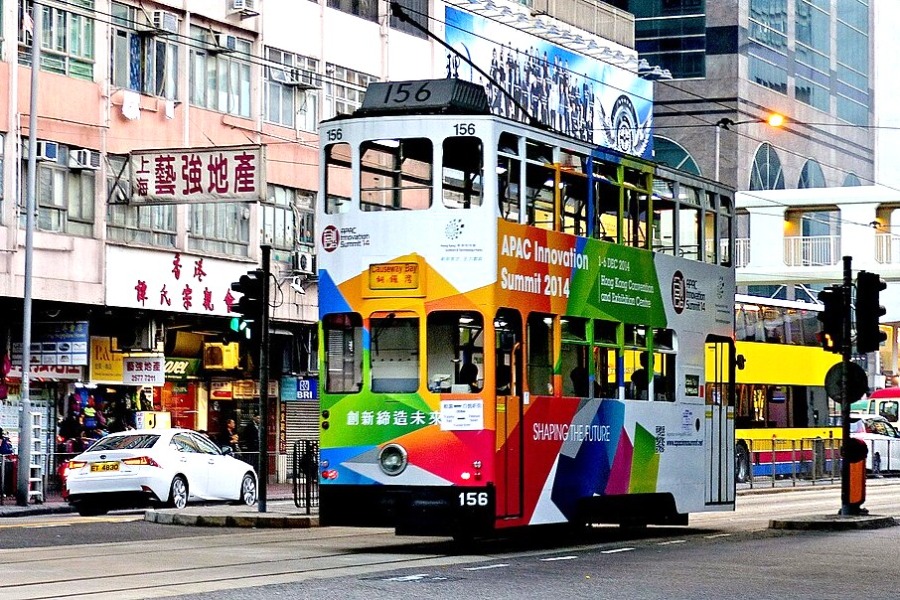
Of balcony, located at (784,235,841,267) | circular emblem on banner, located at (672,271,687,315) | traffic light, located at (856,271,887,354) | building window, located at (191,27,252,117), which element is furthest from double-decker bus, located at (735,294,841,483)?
circular emblem on banner, located at (672,271,687,315)

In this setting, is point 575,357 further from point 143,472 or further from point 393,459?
point 143,472

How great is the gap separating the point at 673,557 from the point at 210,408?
2548 centimetres

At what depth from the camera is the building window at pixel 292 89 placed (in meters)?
42.7

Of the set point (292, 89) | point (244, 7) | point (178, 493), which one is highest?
point (244, 7)

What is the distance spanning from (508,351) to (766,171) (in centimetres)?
6031

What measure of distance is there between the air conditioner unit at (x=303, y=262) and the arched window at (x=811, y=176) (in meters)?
40.2

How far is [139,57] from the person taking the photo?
3847 cm

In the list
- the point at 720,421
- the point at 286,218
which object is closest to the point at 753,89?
the point at 286,218

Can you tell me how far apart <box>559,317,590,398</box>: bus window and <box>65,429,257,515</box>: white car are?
10955mm

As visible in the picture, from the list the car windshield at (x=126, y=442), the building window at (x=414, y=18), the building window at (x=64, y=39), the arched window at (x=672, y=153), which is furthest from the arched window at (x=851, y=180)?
the car windshield at (x=126, y=442)

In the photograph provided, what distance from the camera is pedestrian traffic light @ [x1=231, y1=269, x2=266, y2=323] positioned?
26.7 metres

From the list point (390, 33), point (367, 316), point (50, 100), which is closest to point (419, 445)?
point (367, 316)

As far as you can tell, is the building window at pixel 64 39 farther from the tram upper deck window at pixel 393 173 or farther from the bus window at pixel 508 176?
the bus window at pixel 508 176

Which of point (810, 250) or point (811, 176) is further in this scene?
point (811, 176)
